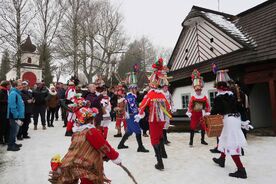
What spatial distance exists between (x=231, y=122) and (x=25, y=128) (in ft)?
24.3

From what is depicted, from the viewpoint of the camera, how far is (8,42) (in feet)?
76.3

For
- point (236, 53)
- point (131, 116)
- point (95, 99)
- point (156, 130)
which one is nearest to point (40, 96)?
point (95, 99)

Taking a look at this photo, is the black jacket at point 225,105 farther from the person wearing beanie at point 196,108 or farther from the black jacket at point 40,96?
the black jacket at point 40,96

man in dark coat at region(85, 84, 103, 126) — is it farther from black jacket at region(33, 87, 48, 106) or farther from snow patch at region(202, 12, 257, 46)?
snow patch at region(202, 12, 257, 46)

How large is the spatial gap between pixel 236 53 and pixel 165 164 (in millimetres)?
8516

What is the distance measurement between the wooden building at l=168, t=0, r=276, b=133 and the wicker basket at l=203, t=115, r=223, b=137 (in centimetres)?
557

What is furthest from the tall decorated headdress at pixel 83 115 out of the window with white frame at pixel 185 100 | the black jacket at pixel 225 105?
the window with white frame at pixel 185 100

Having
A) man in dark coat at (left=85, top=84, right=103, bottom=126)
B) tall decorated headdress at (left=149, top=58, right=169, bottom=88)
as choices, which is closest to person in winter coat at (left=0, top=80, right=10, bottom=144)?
man in dark coat at (left=85, top=84, right=103, bottom=126)

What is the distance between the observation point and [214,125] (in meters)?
5.57

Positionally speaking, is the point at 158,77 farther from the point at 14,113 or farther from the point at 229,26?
the point at 229,26

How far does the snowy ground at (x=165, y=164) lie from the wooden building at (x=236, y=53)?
411cm

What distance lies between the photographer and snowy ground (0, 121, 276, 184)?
4.66 meters

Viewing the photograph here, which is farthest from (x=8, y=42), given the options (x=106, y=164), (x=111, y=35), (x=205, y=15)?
(x=106, y=164)

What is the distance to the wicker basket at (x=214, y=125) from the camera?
5531 millimetres
